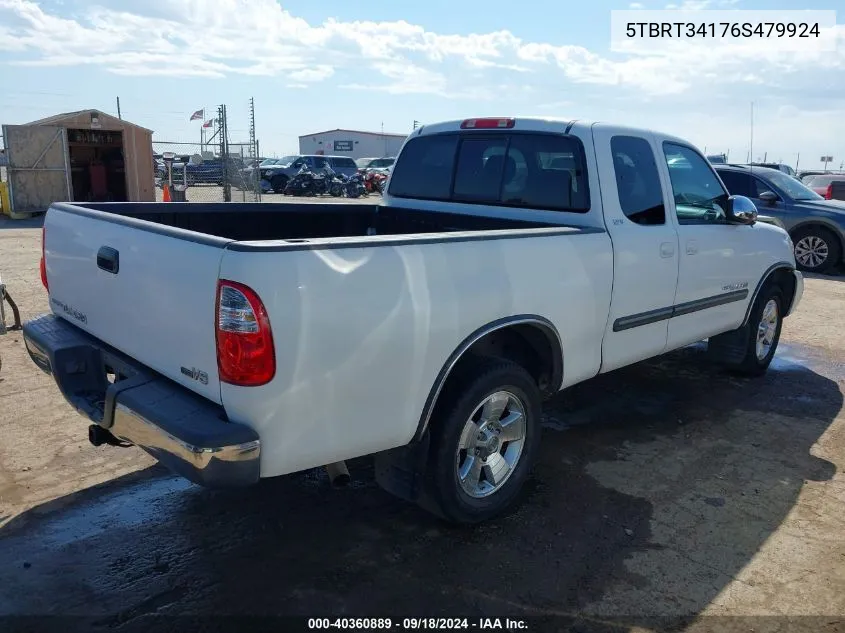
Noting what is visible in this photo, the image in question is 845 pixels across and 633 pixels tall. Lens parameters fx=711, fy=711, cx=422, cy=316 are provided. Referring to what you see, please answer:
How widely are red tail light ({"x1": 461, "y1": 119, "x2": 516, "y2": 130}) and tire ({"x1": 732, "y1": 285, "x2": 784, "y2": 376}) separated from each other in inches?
108

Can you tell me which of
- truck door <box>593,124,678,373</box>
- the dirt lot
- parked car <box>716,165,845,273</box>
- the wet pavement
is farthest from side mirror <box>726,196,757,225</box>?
parked car <box>716,165,845,273</box>

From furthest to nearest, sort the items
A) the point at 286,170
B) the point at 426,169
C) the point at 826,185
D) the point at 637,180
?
the point at 286,170 < the point at 826,185 < the point at 426,169 < the point at 637,180

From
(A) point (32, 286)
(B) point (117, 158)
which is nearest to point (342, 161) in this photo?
(B) point (117, 158)

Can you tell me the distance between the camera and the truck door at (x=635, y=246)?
4.13m

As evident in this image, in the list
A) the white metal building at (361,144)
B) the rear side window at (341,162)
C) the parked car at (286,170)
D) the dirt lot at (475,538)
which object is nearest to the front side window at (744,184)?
the dirt lot at (475,538)

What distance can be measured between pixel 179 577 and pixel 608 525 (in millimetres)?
2089

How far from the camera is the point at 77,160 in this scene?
18.0 metres

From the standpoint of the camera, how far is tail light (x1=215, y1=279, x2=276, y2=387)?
2479 mm

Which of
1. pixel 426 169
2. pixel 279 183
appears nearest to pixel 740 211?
pixel 426 169

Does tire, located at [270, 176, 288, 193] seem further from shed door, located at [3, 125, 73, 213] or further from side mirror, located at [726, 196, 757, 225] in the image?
side mirror, located at [726, 196, 757, 225]

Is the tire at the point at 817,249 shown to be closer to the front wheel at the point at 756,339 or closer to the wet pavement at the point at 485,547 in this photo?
the front wheel at the point at 756,339

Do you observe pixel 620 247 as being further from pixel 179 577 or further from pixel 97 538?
pixel 97 538

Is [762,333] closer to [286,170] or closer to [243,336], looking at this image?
[243,336]

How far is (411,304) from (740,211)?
10.4 feet
